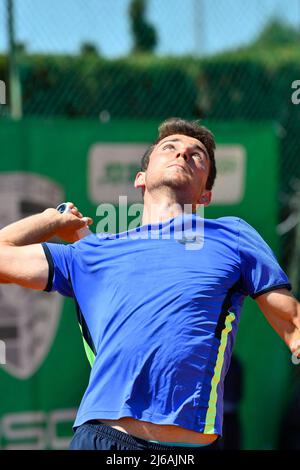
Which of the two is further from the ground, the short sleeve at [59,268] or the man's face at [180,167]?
the man's face at [180,167]

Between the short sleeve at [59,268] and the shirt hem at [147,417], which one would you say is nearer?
the shirt hem at [147,417]

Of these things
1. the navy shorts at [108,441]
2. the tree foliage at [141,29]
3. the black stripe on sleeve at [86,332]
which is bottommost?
the navy shorts at [108,441]

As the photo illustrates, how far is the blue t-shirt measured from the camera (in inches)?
116

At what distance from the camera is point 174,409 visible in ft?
9.62

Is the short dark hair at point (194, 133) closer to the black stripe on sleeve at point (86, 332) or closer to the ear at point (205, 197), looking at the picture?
the ear at point (205, 197)

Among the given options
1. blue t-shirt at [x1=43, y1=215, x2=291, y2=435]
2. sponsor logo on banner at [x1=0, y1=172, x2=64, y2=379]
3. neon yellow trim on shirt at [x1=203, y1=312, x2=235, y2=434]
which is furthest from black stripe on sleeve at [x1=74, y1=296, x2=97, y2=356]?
sponsor logo on banner at [x1=0, y1=172, x2=64, y2=379]

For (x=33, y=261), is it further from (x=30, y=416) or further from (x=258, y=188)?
(x=258, y=188)

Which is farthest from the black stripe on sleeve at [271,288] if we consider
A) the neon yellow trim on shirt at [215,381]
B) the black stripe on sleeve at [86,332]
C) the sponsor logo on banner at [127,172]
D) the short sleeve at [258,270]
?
the sponsor logo on banner at [127,172]

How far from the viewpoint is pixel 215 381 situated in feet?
9.95

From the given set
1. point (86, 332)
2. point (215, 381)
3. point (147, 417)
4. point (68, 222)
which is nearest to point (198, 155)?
point (68, 222)

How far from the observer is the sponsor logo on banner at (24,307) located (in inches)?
225

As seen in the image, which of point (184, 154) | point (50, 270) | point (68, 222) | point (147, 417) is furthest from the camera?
point (184, 154)

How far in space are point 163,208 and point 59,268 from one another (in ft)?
1.59

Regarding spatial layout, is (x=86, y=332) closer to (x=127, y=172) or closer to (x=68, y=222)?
(x=68, y=222)
